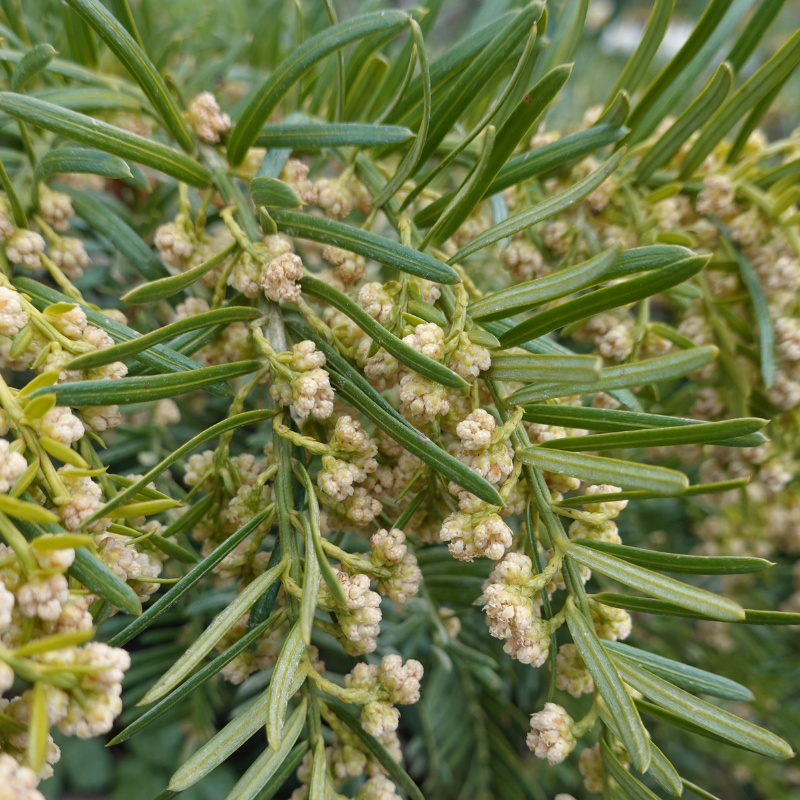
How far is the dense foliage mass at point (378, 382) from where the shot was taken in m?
0.36

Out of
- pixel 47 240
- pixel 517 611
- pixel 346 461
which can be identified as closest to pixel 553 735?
pixel 517 611

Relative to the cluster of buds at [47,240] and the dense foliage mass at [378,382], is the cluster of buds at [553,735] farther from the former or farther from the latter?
the cluster of buds at [47,240]

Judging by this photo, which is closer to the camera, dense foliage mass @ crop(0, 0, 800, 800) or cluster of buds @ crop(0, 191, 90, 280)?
dense foliage mass @ crop(0, 0, 800, 800)

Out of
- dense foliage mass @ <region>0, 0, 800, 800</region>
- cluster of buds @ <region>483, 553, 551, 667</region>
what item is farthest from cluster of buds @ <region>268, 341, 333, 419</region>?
cluster of buds @ <region>483, 553, 551, 667</region>

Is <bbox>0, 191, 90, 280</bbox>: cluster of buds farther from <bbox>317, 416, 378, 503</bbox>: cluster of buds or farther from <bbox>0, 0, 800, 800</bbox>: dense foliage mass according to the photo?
<bbox>317, 416, 378, 503</bbox>: cluster of buds

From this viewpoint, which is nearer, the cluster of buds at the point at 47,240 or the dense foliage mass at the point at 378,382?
the dense foliage mass at the point at 378,382

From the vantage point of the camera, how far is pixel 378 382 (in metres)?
0.44

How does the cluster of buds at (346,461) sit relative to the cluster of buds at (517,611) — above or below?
above

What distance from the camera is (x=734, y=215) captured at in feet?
2.05

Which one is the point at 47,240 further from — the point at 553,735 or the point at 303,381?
the point at 553,735

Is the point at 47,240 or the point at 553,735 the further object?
the point at 47,240

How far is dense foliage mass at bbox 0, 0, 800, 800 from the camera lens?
0.36 m

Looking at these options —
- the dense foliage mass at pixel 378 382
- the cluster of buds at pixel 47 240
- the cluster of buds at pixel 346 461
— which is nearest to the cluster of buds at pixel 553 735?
the dense foliage mass at pixel 378 382

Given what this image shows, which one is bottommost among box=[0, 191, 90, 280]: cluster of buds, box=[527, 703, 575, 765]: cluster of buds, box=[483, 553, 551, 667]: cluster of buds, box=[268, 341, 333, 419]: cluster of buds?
box=[527, 703, 575, 765]: cluster of buds
